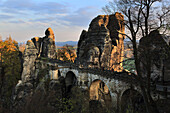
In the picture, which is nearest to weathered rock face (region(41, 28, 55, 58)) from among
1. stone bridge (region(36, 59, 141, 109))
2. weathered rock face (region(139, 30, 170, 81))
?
stone bridge (region(36, 59, 141, 109))

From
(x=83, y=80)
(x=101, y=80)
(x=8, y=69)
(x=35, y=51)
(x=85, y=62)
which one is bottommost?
(x=83, y=80)

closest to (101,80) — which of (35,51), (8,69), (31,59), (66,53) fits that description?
(31,59)

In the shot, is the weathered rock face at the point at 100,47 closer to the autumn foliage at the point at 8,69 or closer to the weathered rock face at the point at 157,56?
the autumn foliage at the point at 8,69

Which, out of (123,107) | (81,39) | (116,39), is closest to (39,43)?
(81,39)

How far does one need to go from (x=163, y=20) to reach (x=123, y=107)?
12120mm

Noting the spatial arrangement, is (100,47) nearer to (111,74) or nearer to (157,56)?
(111,74)

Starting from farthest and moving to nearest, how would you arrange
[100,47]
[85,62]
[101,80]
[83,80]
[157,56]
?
[100,47] → [85,62] → [83,80] → [101,80] → [157,56]

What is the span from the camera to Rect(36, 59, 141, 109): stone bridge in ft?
57.7

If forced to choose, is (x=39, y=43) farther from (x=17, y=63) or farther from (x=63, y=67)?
(x=63, y=67)

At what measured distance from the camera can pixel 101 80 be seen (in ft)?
73.2

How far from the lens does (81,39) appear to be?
44.8m

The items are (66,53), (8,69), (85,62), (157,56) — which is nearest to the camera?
(157,56)

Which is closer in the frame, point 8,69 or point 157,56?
point 157,56

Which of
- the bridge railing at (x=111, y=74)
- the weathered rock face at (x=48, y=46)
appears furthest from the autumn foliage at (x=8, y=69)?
the bridge railing at (x=111, y=74)
